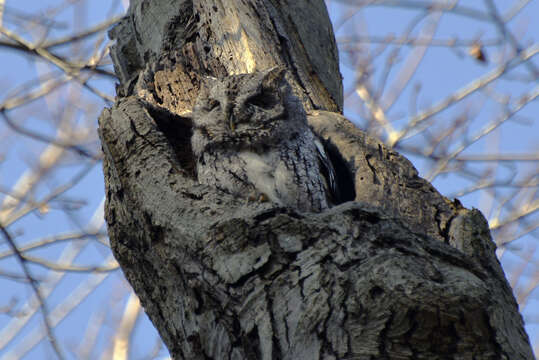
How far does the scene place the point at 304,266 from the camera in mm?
1869

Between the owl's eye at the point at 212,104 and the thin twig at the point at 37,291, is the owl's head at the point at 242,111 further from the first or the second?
the thin twig at the point at 37,291

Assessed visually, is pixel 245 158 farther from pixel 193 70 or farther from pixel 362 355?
pixel 362 355

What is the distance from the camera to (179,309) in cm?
212

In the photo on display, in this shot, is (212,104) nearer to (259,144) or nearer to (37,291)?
(259,144)

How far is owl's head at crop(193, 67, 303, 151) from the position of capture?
329 cm

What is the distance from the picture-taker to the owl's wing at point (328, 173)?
11.0ft

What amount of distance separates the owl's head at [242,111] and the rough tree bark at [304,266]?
0.74ft

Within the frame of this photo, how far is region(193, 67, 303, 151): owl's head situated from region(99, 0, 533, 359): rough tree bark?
225 mm

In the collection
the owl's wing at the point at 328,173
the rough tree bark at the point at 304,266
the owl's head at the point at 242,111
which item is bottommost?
the rough tree bark at the point at 304,266

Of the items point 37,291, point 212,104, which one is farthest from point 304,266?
point 37,291

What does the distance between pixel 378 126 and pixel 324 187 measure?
4351mm

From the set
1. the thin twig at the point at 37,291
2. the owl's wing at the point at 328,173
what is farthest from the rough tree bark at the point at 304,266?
the thin twig at the point at 37,291

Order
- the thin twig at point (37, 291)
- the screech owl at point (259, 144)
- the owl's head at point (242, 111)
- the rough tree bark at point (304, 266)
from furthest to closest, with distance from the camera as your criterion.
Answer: the thin twig at point (37, 291)
the owl's head at point (242, 111)
the screech owl at point (259, 144)
the rough tree bark at point (304, 266)

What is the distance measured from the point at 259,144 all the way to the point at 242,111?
19 centimetres
